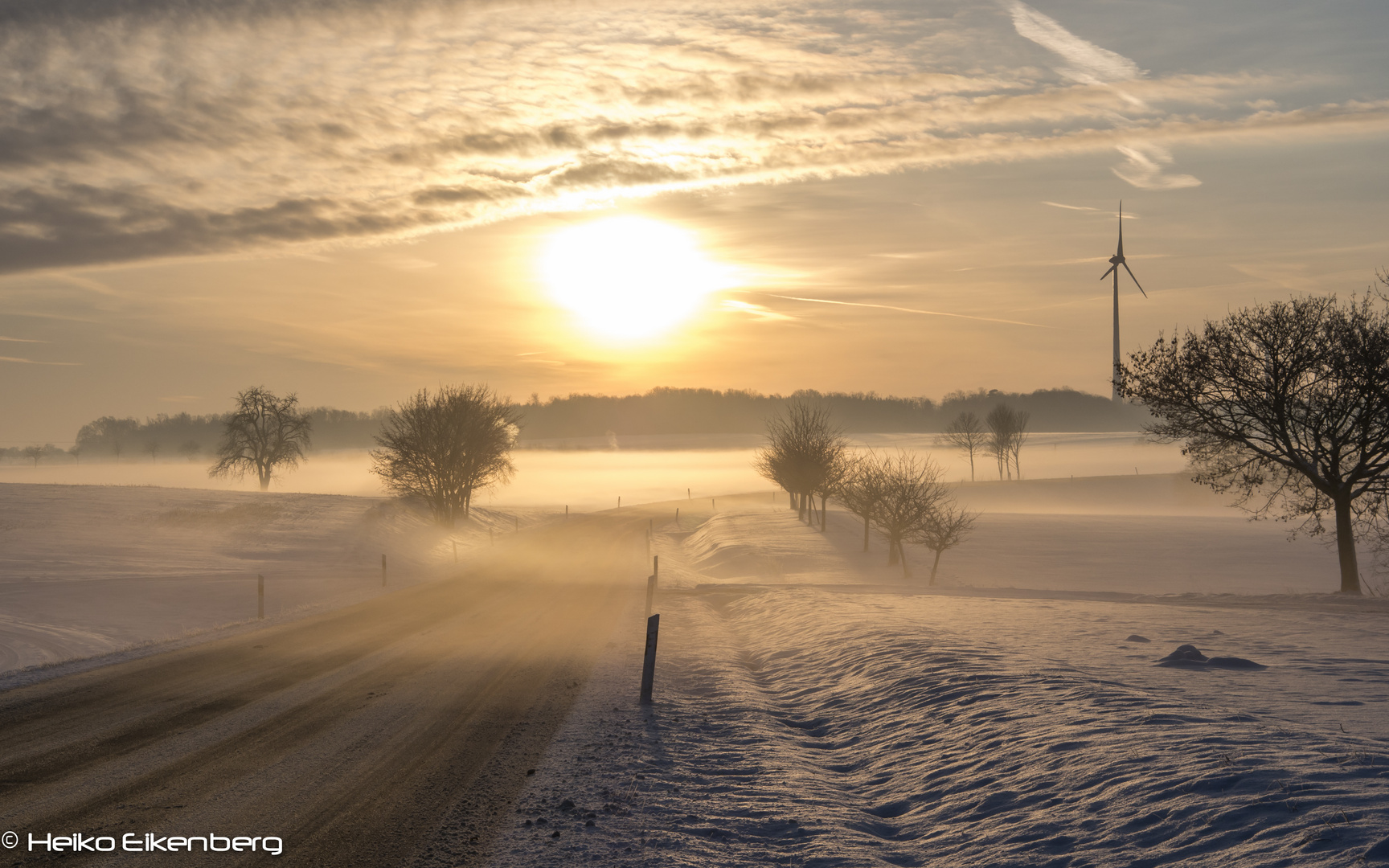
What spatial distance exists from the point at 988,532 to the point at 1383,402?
33.3 meters

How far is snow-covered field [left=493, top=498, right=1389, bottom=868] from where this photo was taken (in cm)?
605

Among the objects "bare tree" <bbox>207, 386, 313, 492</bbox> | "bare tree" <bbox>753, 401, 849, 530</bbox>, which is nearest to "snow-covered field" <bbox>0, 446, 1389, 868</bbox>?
"bare tree" <bbox>753, 401, 849, 530</bbox>

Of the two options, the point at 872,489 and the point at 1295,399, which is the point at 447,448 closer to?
the point at 872,489

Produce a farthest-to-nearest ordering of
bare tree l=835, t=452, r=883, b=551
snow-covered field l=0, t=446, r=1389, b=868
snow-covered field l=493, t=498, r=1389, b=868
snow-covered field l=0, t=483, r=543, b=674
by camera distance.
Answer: bare tree l=835, t=452, r=883, b=551 → snow-covered field l=0, t=483, r=543, b=674 → snow-covered field l=0, t=446, r=1389, b=868 → snow-covered field l=493, t=498, r=1389, b=868

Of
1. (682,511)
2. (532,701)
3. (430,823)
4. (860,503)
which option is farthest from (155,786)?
(682,511)

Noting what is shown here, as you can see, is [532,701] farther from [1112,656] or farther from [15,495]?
[15,495]

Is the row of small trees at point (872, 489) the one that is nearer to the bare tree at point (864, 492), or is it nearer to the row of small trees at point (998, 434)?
the bare tree at point (864, 492)

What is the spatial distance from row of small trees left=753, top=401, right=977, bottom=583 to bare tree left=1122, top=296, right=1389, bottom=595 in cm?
1294

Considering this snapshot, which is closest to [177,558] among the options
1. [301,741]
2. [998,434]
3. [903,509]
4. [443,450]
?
[443,450]

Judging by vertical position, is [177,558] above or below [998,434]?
below

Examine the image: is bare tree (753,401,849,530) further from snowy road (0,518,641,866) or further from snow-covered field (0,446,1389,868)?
snowy road (0,518,641,866)

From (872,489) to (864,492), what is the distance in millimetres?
2370

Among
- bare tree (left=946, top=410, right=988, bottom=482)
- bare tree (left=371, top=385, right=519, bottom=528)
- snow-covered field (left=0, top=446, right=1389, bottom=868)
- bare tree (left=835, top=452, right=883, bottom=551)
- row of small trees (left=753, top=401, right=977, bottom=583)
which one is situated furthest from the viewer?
bare tree (left=946, top=410, right=988, bottom=482)

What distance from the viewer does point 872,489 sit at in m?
43.7
